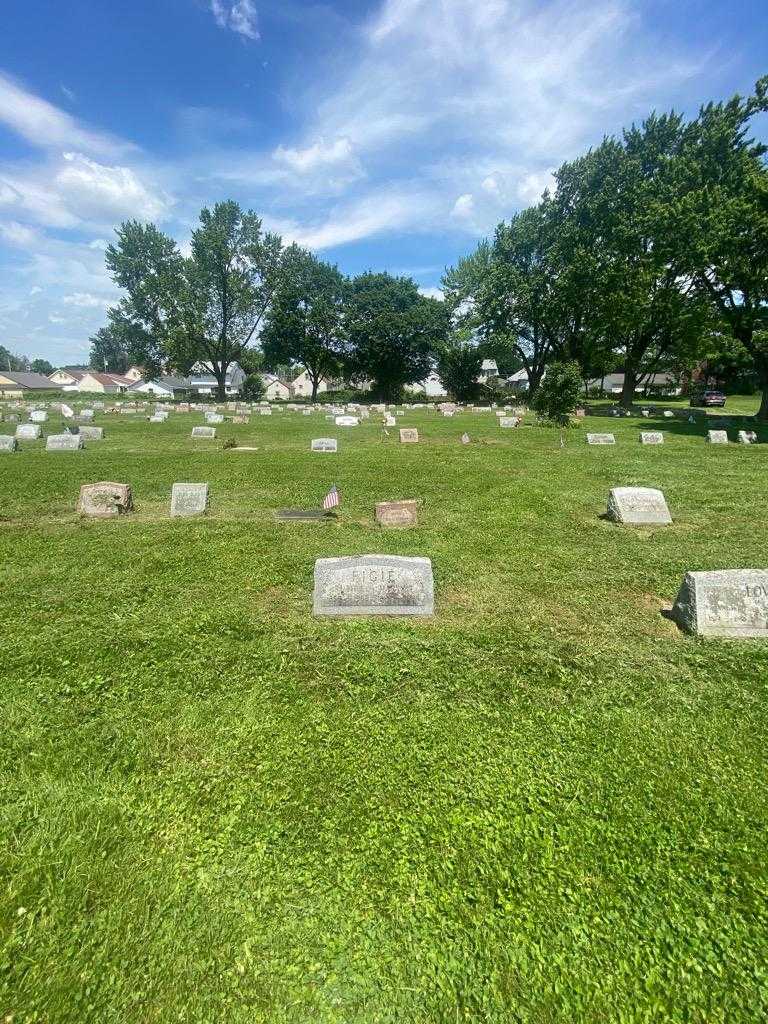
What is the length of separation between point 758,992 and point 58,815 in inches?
160

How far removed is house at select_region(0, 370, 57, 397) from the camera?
78381 millimetres

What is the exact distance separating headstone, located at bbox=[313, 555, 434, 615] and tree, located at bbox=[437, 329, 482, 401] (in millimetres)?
51861

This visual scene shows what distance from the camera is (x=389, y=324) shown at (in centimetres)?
5366

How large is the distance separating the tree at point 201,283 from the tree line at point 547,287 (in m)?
0.14

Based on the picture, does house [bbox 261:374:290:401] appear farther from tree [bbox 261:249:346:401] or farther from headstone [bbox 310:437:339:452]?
headstone [bbox 310:437:339:452]

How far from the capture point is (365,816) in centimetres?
306

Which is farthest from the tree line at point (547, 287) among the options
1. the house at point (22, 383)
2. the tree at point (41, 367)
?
the tree at point (41, 367)

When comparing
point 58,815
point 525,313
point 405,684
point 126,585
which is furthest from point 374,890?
point 525,313

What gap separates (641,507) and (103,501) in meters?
10.9

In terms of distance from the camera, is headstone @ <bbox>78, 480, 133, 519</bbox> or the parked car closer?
headstone @ <bbox>78, 480, 133, 519</bbox>

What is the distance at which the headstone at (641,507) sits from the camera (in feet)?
29.3

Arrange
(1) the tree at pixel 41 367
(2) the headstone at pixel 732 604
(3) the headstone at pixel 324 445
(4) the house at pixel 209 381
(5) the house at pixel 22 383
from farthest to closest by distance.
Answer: (1) the tree at pixel 41 367
(4) the house at pixel 209 381
(5) the house at pixel 22 383
(3) the headstone at pixel 324 445
(2) the headstone at pixel 732 604

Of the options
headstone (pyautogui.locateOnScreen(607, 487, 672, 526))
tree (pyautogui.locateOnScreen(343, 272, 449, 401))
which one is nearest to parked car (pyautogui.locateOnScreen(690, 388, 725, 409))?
tree (pyautogui.locateOnScreen(343, 272, 449, 401))

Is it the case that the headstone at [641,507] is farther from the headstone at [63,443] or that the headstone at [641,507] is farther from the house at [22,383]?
the house at [22,383]
